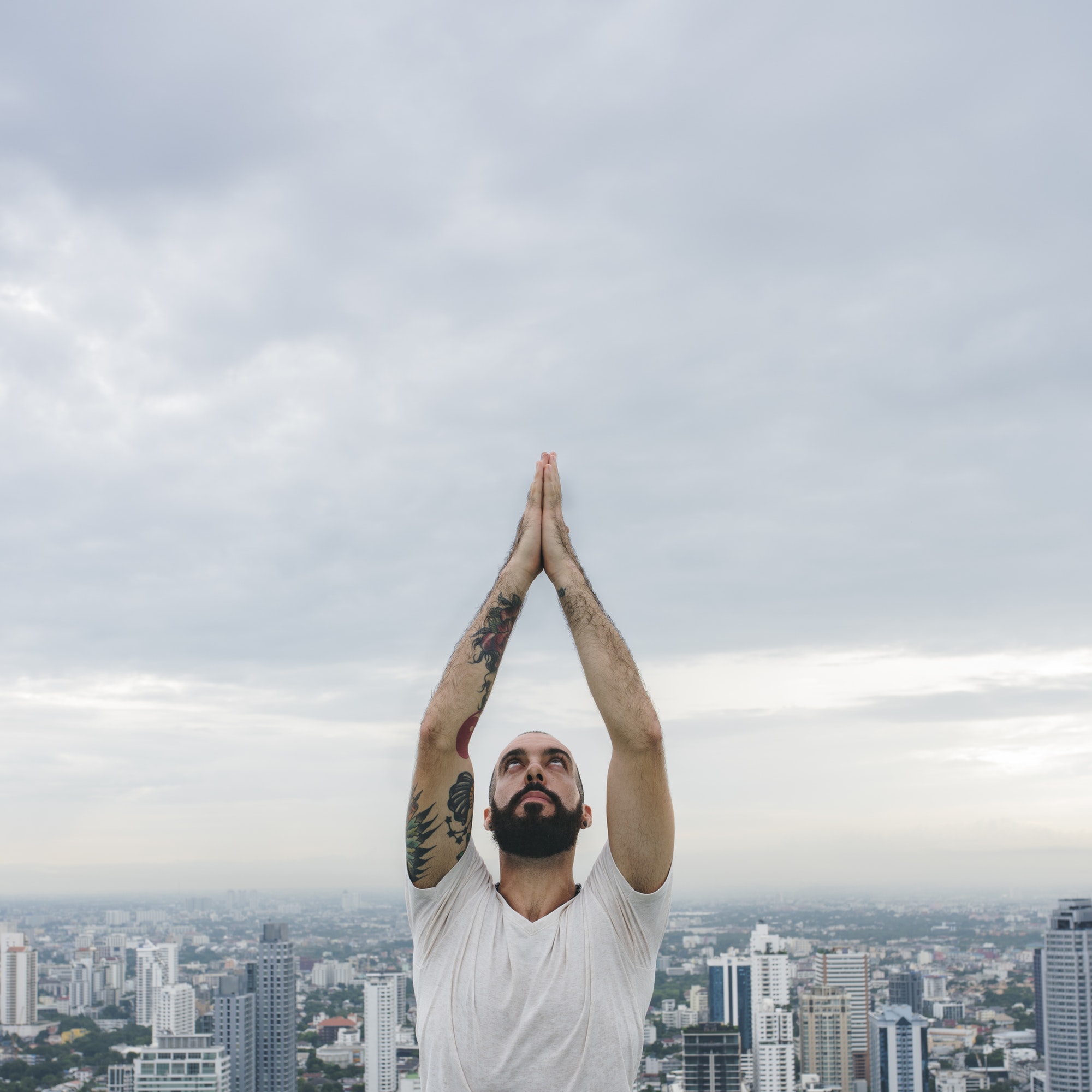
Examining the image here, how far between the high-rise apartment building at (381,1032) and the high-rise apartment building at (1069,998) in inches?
826

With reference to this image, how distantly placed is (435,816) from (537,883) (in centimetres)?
28

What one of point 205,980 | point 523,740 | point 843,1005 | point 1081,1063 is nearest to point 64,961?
point 205,980

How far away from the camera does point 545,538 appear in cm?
274

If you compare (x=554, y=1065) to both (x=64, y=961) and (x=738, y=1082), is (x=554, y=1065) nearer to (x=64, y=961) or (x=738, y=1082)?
(x=738, y=1082)

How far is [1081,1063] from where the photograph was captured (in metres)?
33.0

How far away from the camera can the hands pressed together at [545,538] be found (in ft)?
8.77

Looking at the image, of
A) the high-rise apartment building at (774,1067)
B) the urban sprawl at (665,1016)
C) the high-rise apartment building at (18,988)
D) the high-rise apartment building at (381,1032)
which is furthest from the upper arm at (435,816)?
the high-rise apartment building at (18,988)

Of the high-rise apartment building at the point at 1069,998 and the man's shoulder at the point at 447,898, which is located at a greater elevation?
the man's shoulder at the point at 447,898

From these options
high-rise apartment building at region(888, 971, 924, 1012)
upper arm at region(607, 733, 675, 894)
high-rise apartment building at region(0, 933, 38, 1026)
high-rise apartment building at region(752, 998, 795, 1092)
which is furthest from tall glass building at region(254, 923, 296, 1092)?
upper arm at region(607, 733, 675, 894)

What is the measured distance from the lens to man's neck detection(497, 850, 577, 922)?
2.44 metres

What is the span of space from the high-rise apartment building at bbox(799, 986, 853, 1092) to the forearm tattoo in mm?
42658

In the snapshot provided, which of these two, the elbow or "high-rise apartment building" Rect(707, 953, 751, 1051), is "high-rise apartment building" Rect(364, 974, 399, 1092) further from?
the elbow

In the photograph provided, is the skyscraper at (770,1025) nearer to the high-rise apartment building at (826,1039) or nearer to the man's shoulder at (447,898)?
the high-rise apartment building at (826,1039)

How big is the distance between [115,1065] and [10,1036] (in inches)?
625
